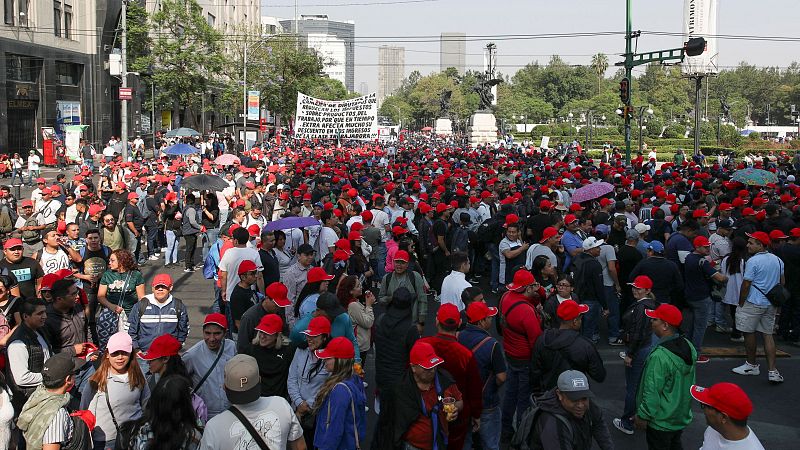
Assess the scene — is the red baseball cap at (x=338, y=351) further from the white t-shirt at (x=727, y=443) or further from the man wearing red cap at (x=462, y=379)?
the white t-shirt at (x=727, y=443)

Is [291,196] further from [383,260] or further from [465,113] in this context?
[465,113]

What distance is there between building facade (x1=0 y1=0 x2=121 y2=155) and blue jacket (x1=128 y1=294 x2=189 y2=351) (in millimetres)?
34248

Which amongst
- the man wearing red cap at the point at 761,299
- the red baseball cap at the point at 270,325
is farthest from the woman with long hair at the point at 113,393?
the man wearing red cap at the point at 761,299

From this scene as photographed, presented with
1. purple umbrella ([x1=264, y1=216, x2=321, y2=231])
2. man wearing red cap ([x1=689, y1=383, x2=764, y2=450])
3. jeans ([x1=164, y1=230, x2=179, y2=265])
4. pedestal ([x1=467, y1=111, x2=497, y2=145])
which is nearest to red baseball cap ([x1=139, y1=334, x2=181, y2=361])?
man wearing red cap ([x1=689, y1=383, x2=764, y2=450])

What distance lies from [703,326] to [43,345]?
717 centimetres

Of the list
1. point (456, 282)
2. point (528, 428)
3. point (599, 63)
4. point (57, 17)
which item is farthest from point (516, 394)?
point (599, 63)

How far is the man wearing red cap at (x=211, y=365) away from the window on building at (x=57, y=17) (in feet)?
136

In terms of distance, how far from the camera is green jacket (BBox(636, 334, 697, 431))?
595 cm

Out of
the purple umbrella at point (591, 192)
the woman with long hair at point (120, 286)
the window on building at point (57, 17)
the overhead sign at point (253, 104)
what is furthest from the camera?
the overhead sign at point (253, 104)

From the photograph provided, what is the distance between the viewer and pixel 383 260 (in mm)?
13055

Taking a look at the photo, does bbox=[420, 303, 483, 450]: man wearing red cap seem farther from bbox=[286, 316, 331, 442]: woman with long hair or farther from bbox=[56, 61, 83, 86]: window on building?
bbox=[56, 61, 83, 86]: window on building

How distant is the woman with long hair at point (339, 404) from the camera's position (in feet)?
16.9

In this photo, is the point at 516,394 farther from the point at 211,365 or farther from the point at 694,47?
the point at 694,47

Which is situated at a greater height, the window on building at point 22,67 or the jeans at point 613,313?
the window on building at point 22,67
